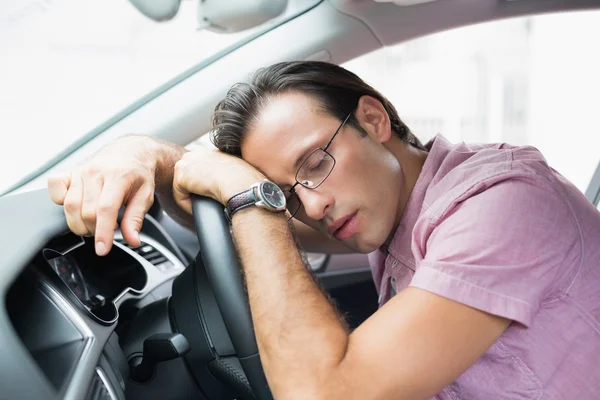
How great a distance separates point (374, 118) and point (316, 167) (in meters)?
0.22

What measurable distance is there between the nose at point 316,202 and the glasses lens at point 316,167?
0.5 inches

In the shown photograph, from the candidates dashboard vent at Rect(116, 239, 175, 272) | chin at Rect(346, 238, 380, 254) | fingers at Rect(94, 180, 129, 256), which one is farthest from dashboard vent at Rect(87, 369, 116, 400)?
chin at Rect(346, 238, 380, 254)

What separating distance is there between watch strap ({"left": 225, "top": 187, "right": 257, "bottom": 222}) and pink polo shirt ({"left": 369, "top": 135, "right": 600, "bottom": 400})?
30 centimetres

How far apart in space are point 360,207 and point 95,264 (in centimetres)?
53

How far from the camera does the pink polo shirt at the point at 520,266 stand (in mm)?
952

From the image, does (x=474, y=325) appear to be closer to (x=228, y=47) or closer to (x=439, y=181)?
(x=439, y=181)


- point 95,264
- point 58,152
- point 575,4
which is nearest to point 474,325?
point 95,264

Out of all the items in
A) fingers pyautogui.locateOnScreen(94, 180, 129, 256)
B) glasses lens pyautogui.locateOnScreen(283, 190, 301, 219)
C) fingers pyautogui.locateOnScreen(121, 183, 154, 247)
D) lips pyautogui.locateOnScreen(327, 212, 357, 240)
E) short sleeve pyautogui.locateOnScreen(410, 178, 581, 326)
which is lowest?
lips pyautogui.locateOnScreen(327, 212, 357, 240)

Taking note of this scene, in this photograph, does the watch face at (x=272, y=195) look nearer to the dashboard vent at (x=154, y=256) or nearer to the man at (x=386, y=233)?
the man at (x=386, y=233)

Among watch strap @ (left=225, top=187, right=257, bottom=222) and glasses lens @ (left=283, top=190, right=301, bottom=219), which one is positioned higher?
watch strap @ (left=225, top=187, right=257, bottom=222)

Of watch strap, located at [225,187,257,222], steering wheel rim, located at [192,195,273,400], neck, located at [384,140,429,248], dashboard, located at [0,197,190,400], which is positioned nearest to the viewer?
dashboard, located at [0,197,190,400]

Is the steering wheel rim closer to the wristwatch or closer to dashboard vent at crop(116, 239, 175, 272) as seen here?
the wristwatch

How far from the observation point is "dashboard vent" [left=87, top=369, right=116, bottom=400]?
0.99 metres

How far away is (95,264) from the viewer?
127 centimetres
